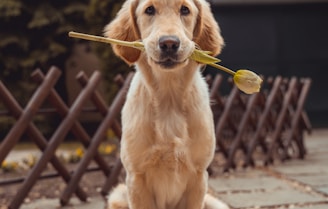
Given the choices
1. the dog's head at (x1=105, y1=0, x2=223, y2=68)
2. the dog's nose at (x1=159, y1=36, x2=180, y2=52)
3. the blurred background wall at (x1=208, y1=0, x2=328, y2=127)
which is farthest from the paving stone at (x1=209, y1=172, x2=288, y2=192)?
the blurred background wall at (x1=208, y1=0, x2=328, y2=127)

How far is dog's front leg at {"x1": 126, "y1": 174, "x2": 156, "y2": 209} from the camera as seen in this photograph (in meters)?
2.70

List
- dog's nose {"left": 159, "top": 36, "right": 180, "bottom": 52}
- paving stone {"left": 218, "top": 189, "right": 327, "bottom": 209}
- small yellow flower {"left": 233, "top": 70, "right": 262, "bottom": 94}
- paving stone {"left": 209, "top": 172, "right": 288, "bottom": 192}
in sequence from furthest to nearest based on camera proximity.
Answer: paving stone {"left": 209, "top": 172, "right": 288, "bottom": 192}
paving stone {"left": 218, "top": 189, "right": 327, "bottom": 209}
small yellow flower {"left": 233, "top": 70, "right": 262, "bottom": 94}
dog's nose {"left": 159, "top": 36, "right": 180, "bottom": 52}

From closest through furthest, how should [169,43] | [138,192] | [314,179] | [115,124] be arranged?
[169,43]
[138,192]
[115,124]
[314,179]

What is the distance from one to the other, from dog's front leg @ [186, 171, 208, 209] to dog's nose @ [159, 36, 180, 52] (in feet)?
2.51

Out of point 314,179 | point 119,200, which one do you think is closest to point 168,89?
point 119,200

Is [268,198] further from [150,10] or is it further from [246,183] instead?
[150,10]

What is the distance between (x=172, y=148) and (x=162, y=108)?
256 mm

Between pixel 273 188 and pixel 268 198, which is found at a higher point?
pixel 268 198

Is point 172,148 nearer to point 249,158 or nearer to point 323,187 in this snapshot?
point 323,187

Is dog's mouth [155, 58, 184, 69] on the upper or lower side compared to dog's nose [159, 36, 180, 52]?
lower

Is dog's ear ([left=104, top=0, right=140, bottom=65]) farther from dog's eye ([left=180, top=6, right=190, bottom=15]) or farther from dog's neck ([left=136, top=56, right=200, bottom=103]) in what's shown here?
dog's eye ([left=180, top=6, right=190, bottom=15])

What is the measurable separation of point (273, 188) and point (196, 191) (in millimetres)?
2149

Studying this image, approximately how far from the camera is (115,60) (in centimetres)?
822

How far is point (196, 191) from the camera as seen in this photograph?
278 cm
